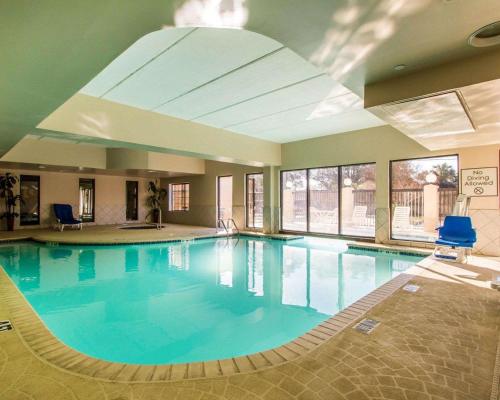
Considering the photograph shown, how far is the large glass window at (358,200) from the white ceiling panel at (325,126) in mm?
1186

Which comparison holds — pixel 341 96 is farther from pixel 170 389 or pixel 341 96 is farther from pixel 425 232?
pixel 170 389

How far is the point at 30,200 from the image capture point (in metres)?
11.0

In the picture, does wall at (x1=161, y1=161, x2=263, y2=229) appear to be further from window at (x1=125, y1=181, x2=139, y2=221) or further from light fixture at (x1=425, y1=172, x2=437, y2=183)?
light fixture at (x1=425, y1=172, x2=437, y2=183)

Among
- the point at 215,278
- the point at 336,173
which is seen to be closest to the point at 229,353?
the point at 215,278

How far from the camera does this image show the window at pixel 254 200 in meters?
10.8

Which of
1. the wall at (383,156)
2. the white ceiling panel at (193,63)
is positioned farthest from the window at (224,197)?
the white ceiling panel at (193,63)

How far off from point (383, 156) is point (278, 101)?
358 cm

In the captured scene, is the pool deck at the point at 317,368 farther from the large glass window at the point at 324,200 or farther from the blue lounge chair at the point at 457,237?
the large glass window at the point at 324,200

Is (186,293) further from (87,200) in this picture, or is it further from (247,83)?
(87,200)

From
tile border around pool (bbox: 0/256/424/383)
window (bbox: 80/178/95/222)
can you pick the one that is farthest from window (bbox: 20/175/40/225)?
tile border around pool (bbox: 0/256/424/383)

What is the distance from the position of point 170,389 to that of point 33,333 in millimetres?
1545

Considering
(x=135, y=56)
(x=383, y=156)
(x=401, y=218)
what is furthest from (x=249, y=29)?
(x=401, y=218)

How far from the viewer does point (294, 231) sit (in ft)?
31.8

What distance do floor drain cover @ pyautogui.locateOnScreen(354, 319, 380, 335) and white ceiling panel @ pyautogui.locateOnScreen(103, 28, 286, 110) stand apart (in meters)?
3.08
